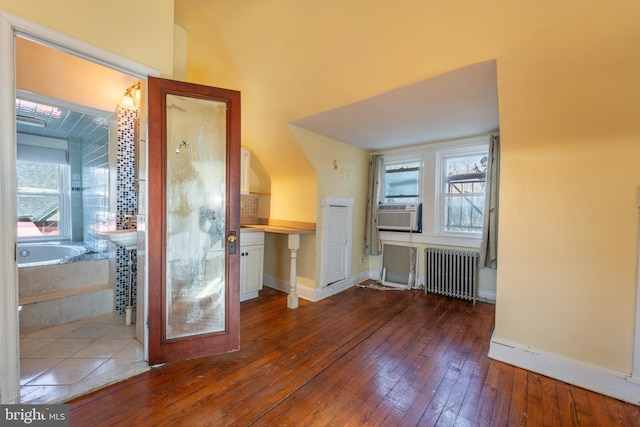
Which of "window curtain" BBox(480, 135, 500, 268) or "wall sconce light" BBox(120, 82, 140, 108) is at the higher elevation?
"wall sconce light" BBox(120, 82, 140, 108)

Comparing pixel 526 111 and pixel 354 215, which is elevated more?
pixel 526 111

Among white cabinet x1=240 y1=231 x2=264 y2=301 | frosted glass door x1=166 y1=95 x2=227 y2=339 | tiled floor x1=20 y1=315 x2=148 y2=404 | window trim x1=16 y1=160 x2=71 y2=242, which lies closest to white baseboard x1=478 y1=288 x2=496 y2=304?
white cabinet x1=240 y1=231 x2=264 y2=301

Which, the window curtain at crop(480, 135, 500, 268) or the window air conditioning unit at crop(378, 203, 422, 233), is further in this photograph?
the window air conditioning unit at crop(378, 203, 422, 233)

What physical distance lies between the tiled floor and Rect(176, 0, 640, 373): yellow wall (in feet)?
9.07

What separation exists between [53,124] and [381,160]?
15.2ft

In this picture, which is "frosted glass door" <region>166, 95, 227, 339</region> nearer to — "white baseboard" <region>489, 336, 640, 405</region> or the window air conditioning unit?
"white baseboard" <region>489, 336, 640, 405</region>

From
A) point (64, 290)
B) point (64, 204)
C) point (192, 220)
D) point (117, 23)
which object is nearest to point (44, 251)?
point (64, 204)

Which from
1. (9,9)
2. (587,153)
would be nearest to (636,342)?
(587,153)

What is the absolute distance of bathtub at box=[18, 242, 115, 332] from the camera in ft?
7.88

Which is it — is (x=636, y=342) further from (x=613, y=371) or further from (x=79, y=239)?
(x=79, y=239)

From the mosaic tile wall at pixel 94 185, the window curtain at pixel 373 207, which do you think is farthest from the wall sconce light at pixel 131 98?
the window curtain at pixel 373 207

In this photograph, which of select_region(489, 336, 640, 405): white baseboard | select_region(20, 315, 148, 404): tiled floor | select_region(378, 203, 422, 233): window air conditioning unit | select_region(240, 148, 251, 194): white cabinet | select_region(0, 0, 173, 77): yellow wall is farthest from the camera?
select_region(378, 203, 422, 233): window air conditioning unit

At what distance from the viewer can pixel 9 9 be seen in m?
1.38

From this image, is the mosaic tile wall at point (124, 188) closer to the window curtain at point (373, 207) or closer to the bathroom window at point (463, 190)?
the window curtain at point (373, 207)
